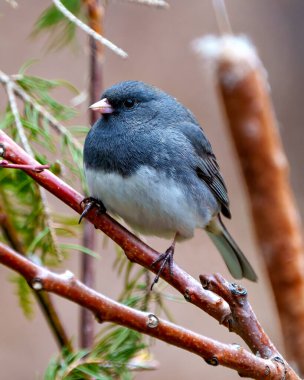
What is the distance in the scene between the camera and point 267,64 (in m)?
4.60

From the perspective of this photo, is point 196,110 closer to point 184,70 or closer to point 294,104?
point 184,70

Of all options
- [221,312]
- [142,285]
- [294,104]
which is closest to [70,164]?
[142,285]

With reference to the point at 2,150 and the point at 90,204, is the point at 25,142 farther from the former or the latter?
the point at 2,150

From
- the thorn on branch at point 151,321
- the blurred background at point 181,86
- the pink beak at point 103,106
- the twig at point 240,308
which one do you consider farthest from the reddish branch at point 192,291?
the blurred background at point 181,86

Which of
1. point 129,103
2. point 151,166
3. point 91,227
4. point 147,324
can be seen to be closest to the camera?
point 147,324

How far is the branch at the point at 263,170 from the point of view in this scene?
2.05m

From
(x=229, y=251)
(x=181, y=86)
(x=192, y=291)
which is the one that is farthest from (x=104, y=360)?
(x=181, y=86)

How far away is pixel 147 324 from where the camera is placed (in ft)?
3.64

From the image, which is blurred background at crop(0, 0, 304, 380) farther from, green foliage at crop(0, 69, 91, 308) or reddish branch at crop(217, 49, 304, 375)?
green foliage at crop(0, 69, 91, 308)

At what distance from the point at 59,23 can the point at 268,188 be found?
0.89 m

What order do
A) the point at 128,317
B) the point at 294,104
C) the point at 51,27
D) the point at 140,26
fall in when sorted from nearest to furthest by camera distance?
the point at 128,317 < the point at 51,27 < the point at 140,26 < the point at 294,104

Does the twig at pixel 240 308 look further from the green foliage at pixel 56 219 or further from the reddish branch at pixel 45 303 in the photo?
the reddish branch at pixel 45 303

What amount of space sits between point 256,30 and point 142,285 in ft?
10.8

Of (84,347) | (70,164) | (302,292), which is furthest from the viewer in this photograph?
(302,292)
